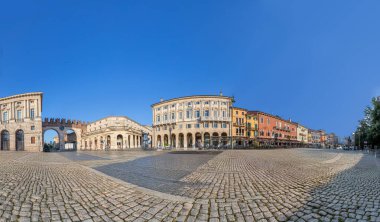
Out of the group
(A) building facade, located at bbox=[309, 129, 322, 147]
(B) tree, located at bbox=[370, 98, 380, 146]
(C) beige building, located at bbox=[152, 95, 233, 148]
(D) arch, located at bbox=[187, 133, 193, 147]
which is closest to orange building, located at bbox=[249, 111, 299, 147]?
(C) beige building, located at bbox=[152, 95, 233, 148]

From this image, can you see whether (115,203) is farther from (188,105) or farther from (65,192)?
(188,105)

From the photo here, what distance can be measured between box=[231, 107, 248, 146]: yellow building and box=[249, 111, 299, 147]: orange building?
4.43m

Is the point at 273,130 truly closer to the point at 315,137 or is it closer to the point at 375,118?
the point at 375,118

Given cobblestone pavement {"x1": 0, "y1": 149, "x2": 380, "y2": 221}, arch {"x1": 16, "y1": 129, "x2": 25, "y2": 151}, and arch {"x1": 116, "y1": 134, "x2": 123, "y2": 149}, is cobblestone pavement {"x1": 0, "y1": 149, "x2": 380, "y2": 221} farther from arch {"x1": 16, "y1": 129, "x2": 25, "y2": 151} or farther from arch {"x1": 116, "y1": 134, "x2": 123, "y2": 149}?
arch {"x1": 116, "y1": 134, "x2": 123, "y2": 149}

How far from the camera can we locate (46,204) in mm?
5062

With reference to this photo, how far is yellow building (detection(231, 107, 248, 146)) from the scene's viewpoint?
219 feet

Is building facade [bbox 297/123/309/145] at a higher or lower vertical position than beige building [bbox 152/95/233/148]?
lower

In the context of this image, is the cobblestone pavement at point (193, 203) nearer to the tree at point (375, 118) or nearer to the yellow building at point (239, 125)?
the tree at point (375, 118)

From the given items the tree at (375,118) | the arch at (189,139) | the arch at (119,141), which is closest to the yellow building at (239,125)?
the arch at (189,139)

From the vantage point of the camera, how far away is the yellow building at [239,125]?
66.9 metres

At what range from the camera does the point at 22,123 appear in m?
53.0

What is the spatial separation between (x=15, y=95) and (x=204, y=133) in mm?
48636

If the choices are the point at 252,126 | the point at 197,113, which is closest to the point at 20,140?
the point at 197,113

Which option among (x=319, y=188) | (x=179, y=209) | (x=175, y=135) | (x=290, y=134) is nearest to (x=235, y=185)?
(x=319, y=188)
